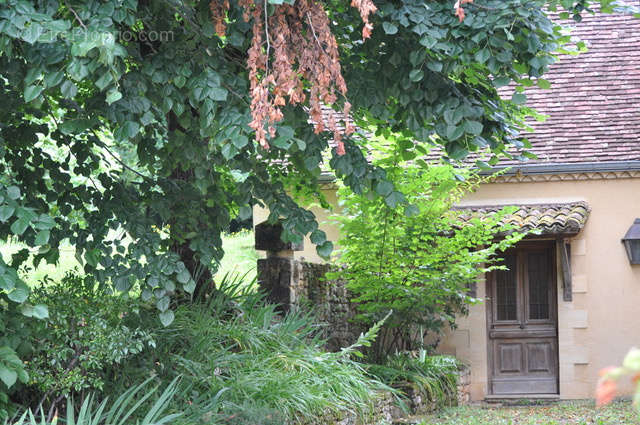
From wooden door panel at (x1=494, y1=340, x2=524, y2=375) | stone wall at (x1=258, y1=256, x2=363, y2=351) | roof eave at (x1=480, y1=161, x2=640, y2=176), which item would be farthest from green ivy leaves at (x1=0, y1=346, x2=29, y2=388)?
wooden door panel at (x1=494, y1=340, x2=524, y2=375)

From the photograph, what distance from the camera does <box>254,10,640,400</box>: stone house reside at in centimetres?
1180

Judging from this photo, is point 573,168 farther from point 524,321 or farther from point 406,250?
point 406,250

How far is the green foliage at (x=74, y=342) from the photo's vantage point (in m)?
4.93

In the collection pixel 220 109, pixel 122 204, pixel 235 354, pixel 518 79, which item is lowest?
pixel 235 354

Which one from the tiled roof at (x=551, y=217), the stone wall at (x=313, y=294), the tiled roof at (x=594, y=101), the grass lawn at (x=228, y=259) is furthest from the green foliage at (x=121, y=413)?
the grass lawn at (x=228, y=259)

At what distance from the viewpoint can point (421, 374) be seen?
31.0 feet

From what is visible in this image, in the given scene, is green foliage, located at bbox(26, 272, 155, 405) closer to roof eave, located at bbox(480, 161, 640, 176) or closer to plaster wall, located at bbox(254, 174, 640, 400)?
plaster wall, located at bbox(254, 174, 640, 400)

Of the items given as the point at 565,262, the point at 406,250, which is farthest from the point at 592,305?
the point at 406,250

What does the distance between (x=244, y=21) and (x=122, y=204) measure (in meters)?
1.69

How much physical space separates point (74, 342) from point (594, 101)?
10302 millimetres

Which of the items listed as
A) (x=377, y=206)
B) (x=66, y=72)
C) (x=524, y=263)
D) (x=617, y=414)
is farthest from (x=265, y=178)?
(x=524, y=263)

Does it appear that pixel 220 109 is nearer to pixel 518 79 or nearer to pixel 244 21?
pixel 244 21

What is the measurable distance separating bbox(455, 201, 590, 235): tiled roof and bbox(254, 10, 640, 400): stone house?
0.06 feet

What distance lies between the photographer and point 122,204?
512 cm
